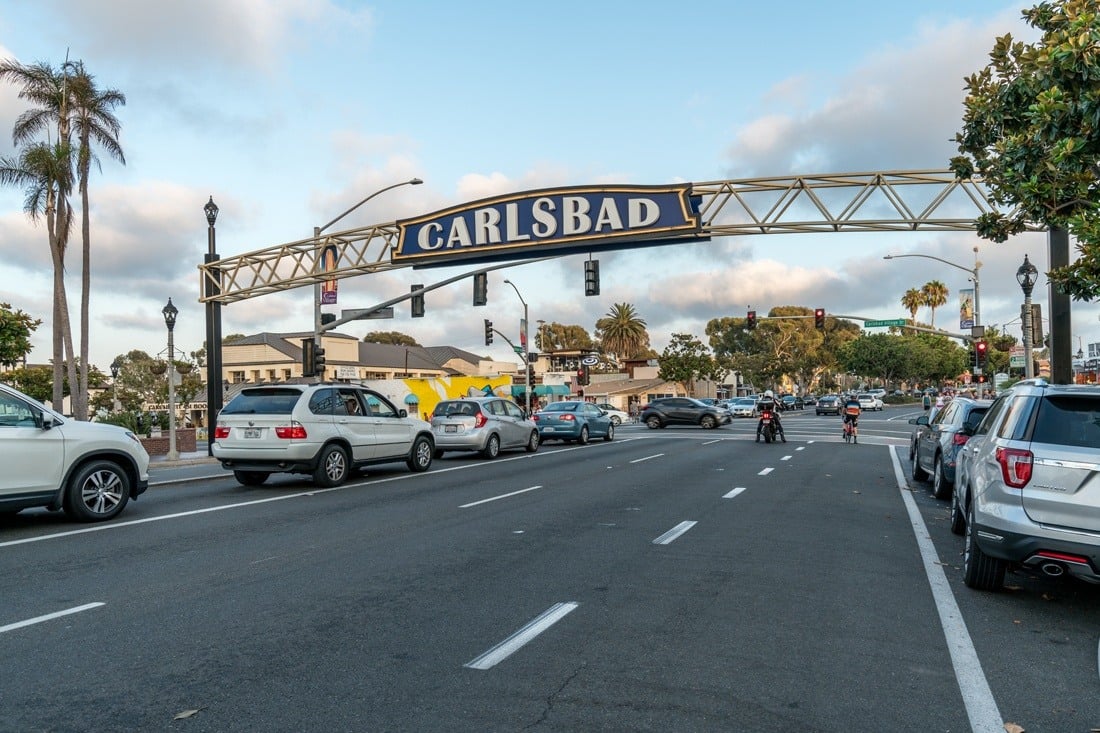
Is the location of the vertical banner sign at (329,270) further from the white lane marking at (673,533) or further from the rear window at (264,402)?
the white lane marking at (673,533)

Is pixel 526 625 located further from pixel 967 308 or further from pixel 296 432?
pixel 967 308

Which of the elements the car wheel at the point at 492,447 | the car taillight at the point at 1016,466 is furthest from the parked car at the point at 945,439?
the car wheel at the point at 492,447

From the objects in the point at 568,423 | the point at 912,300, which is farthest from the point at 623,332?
the point at 568,423

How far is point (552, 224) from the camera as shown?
2345 centimetres

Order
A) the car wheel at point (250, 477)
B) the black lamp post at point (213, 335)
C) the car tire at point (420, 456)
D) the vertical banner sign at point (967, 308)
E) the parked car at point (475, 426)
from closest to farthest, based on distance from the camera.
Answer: the car wheel at point (250, 477)
the car tire at point (420, 456)
the parked car at point (475, 426)
the black lamp post at point (213, 335)
the vertical banner sign at point (967, 308)

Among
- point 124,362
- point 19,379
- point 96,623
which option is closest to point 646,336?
point 124,362

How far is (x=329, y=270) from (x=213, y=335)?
416 centimetres

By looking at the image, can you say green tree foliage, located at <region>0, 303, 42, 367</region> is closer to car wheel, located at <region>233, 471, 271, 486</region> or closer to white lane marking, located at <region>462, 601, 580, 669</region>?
car wheel, located at <region>233, 471, 271, 486</region>

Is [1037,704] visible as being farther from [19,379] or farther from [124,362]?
[124,362]

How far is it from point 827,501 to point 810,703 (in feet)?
29.3

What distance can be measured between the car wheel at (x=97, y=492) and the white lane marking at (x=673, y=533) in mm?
6915

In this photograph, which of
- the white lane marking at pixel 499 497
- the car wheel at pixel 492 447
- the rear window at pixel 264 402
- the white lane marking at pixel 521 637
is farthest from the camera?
the car wheel at pixel 492 447

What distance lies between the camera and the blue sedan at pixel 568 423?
2852 cm

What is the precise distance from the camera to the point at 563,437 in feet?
93.7
